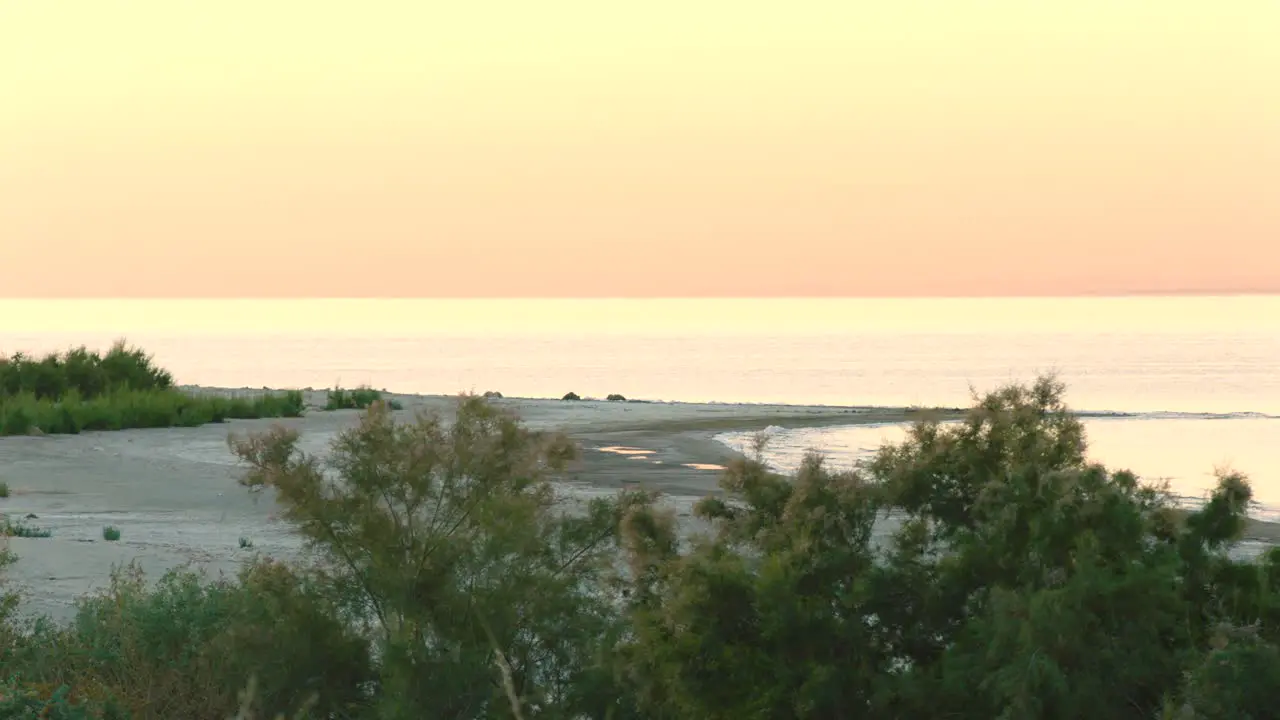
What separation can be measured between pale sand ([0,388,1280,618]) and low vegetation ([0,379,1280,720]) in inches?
17.9

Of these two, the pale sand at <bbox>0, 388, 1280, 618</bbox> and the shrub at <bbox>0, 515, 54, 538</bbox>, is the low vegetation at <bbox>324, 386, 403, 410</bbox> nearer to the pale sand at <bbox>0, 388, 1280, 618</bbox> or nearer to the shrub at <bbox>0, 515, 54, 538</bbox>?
the pale sand at <bbox>0, 388, 1280, 618</bbox>

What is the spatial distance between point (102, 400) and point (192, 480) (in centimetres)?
1141

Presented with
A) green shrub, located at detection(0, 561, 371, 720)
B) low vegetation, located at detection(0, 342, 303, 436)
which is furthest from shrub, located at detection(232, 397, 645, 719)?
low vegetation, located at detection(0, 342, 303, 436)

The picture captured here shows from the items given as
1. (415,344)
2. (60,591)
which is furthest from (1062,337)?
(60,591)

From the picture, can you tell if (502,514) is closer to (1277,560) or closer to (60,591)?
(1277,560)

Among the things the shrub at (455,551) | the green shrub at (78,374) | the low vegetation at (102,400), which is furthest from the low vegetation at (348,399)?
the shrub at (455,551)

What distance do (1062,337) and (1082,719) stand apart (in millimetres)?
140153

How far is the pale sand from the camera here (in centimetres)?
1499

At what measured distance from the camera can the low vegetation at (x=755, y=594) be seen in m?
6.18

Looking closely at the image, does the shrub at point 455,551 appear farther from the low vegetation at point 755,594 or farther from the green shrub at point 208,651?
the green shrub at point 208,651

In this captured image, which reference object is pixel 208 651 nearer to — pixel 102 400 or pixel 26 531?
pixel 26 531

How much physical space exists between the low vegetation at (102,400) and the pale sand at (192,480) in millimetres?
868

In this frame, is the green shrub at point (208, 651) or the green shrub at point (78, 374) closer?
the green shrub at point (208, 651)

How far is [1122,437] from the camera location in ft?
119
